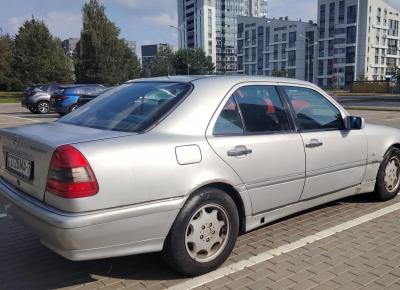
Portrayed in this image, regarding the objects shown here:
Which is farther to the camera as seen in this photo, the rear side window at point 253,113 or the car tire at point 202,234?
the rear side window at point 253,113

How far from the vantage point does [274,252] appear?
13.6 ft

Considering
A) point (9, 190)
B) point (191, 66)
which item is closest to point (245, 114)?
point (9, 190)

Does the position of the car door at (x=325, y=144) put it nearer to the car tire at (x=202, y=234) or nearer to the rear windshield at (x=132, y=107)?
the car tire at (x=202, y=234)

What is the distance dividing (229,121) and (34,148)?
1602mm

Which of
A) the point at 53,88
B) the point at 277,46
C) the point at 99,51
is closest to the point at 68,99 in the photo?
the point at 53,88

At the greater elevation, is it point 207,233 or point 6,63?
point 6,63

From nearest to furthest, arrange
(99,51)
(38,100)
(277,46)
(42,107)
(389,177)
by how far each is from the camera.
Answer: (389,177), (38,100), (42,107), (99,51), (277,46)

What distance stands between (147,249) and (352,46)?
11659cm

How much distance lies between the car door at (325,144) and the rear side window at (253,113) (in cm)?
22

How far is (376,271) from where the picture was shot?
3.78 meters

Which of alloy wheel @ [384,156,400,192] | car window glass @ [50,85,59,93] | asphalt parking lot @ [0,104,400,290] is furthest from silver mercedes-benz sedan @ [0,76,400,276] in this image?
car window glass @ [50,85,59,93]

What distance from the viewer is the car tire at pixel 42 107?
2468 cm

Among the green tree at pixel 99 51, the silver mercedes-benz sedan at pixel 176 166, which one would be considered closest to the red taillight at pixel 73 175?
the silver mercedes-benz sedan at pixel 176 166

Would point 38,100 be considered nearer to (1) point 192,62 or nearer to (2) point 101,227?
(2) point 101,227
